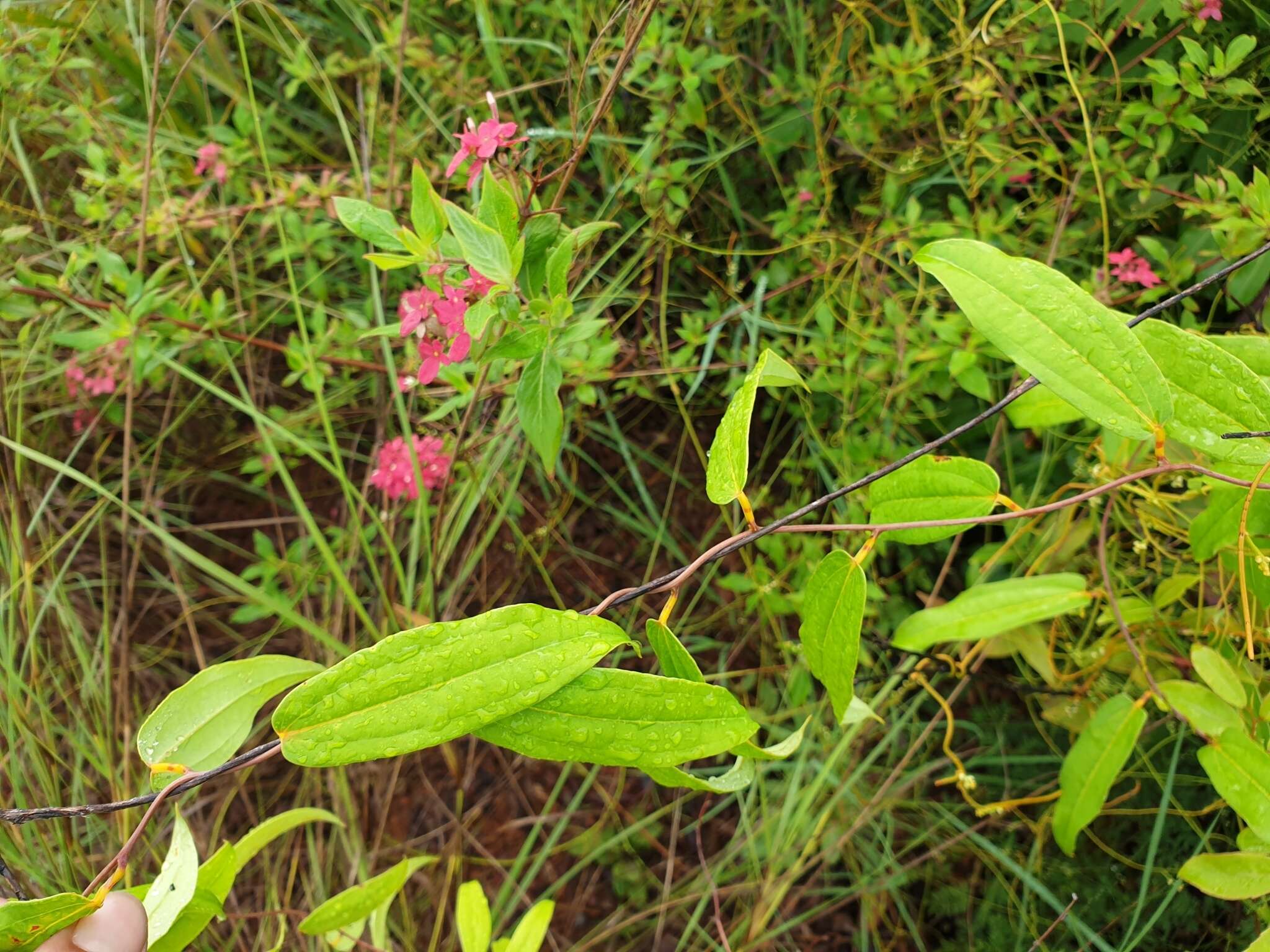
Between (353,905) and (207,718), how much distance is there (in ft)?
1.10

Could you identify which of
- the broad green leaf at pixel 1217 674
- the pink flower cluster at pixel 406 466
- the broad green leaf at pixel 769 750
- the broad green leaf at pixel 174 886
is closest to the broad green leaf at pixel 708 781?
the broad green leaf at pixel 769 750

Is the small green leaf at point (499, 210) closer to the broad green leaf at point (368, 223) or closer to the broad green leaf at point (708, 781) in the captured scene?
the broad green leaf at point (368, 223)

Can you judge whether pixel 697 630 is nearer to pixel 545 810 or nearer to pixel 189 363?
pixel 545 810

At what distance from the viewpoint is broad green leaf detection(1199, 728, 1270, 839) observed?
65 cm

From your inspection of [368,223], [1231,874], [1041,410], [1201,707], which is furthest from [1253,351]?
[368,223]

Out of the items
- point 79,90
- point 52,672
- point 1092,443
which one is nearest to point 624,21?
point 1092,443

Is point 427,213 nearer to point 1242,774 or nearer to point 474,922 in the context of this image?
point 474,922

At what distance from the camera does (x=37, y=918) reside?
0.45m

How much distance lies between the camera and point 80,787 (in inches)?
42.1

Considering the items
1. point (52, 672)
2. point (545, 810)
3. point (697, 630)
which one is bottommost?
point (545, 810)

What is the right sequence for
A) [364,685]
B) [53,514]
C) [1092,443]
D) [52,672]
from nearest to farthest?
[364,685], [1092,443], [52,672], [53,514]

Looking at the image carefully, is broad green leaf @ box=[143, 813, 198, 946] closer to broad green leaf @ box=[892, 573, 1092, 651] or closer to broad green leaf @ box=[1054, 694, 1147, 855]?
broad green leaf @ box=[892, 573, 1092, 651]

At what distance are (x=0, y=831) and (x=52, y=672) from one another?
1.04ft

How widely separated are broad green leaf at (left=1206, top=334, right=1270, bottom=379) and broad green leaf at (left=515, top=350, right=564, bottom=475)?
0.50 meters
